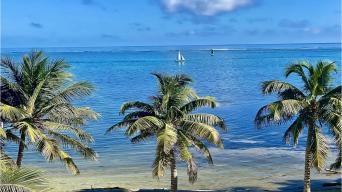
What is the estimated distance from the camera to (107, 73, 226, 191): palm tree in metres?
25.4

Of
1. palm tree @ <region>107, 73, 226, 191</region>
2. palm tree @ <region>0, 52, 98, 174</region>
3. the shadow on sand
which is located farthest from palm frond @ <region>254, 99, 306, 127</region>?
palm tree @ <region>0, 52, 98, 174</region>

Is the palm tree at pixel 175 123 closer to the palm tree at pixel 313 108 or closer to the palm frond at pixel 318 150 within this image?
the palm tree at pixel 313 108

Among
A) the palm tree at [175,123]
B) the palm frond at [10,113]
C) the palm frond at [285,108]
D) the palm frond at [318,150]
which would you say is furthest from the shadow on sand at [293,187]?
the palm frond at [10,113]

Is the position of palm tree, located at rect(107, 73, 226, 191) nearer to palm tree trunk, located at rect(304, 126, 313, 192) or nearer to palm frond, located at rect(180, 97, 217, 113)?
palm frond, located at rect(180, 97, 217, 113)

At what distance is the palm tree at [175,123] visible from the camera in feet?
83.3

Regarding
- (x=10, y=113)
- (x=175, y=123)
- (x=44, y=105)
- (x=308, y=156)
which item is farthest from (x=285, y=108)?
(x=10, y=113)

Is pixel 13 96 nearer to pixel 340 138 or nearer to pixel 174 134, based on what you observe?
pixel 174 134

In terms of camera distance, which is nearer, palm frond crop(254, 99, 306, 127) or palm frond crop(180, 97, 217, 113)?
palm frond crop(254, 99, 306, 127)

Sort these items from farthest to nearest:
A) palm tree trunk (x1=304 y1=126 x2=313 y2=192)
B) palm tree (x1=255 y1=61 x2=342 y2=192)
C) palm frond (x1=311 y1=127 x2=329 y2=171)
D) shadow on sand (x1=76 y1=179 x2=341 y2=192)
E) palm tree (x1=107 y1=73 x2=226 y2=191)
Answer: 1. shadow on sand (x1=76 y1=179 x2=341 y2=192)
2. palm tree trunk (x1=304 y1=126 x2=313 y2=192)
3. palm frond (x1=311 y1=127 x2=329 y2=171)
4. palm tree (x1=255 y1=61 x2=342 y2=192)
5. palm tree (x1=107 y1=73 x2=226 y2=191)

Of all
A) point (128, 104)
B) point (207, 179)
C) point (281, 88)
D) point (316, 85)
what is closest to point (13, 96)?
point (128, 104)

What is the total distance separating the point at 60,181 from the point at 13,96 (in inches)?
640

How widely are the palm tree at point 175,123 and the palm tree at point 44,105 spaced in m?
2.73

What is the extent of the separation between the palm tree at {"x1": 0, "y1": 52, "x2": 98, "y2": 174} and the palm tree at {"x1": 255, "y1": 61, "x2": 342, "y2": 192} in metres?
9.87

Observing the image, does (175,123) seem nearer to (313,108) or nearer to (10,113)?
(313,108)
